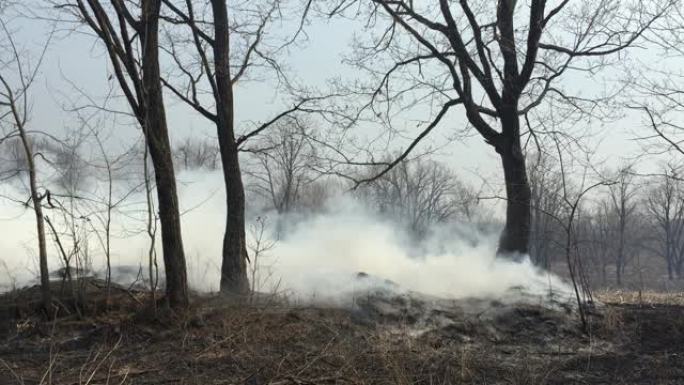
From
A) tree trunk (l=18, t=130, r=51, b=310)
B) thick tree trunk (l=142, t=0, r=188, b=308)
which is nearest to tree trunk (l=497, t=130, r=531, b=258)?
thick tree trunk (l=142, t=0, r=188, b=308)

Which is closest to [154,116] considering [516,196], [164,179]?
[164,179]

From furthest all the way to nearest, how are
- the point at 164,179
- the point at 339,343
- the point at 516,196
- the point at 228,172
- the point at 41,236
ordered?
the point at 516,196 → the point at 228,172 → the point at 41,236 → the point at 164,179 → the point at 339,343

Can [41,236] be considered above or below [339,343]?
above

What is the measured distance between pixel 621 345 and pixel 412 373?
3.92 meters

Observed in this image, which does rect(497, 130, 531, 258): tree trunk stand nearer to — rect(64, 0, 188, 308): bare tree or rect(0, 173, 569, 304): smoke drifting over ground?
rect(0, 173, 569, 304): smoke drifting over ground

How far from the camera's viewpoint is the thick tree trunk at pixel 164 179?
8430 mm

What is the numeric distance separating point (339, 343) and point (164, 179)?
3410 millimetres

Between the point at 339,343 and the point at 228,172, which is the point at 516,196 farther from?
the point at 339,343

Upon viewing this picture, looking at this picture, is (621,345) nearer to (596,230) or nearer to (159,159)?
(159,159)

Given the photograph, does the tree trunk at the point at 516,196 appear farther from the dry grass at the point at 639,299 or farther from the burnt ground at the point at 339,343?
the burnt ground at the point at 339,343

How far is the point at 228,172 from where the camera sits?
11.0m

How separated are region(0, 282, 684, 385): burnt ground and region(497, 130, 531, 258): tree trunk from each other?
7.95 feet

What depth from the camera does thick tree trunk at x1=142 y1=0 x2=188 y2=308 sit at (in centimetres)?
843

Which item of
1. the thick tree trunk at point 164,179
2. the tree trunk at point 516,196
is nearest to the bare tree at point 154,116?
the thick tree trunk at point 164,179
